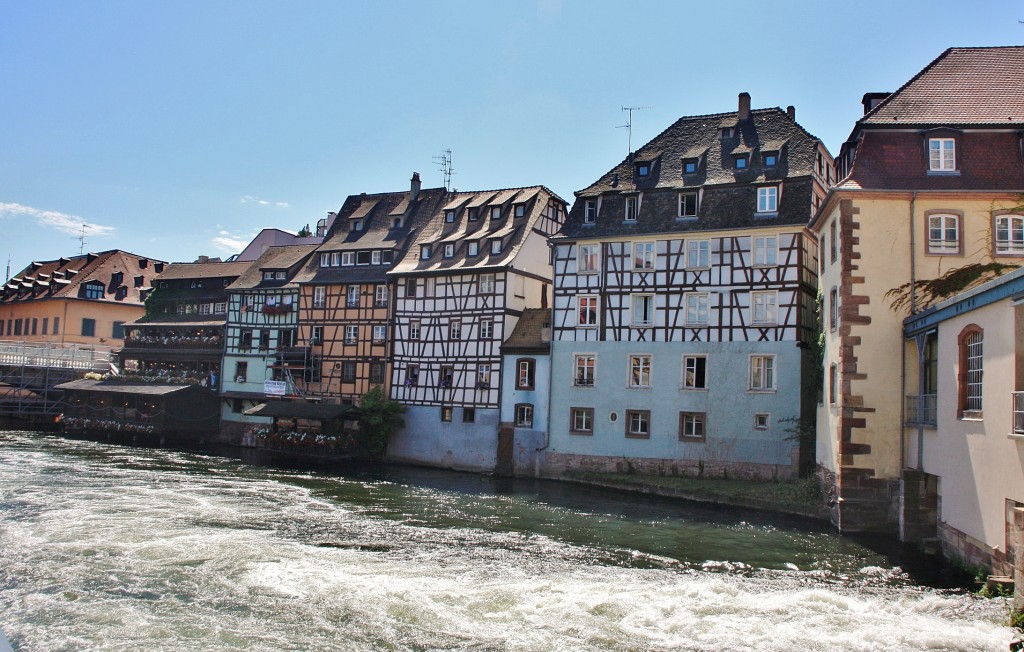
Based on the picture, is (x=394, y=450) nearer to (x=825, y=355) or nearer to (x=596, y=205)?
(x=596, y=205)

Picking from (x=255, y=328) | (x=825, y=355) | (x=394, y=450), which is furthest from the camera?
(x=255, y=328)

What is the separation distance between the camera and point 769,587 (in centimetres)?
1528

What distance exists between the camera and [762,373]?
29.1 m

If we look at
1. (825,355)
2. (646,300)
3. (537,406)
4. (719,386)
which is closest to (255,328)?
(537,406)

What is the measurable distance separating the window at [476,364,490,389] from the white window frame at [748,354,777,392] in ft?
38.3

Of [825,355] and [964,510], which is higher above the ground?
[825,355]

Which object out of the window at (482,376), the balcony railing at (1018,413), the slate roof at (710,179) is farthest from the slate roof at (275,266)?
the balcony railing at (1018,413)

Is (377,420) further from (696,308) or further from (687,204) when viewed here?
(687,204)

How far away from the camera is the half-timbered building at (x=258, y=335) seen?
146 feet

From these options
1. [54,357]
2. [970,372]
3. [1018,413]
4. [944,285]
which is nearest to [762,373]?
[944,285]

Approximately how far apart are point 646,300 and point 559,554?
1554 centimetres

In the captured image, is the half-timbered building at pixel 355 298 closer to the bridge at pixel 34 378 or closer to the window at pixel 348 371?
the window at pixel 348 371

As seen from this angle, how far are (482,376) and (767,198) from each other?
14.0 metres

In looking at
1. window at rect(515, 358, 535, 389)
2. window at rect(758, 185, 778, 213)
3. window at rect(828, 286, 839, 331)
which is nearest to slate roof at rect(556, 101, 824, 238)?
window at rect(758, 185, 778, 213)
